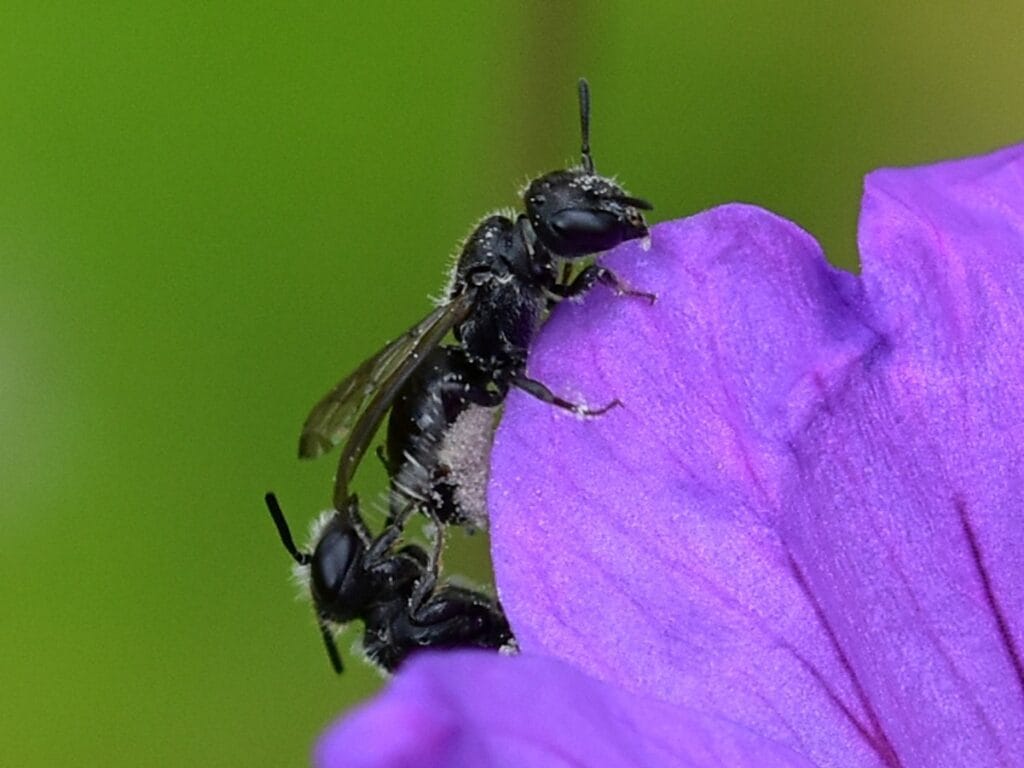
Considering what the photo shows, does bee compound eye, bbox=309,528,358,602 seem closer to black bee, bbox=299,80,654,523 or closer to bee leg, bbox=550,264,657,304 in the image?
black bee, bbox=299,80,654,523

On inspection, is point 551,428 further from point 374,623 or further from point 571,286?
point 374,623

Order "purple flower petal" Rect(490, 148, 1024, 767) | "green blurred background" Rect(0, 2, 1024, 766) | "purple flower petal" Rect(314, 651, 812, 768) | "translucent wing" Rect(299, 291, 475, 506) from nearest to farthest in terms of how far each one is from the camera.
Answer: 1. "purple flower petal" Rect(314, 651, 812, 768)
2. "purple flower petal" Rect(490, 148, 1024, 767)
3. "translucent wing" Rect(299, 291, 475, 506)
4. "green blurred background" Rect(0, 2, 1024, 766)

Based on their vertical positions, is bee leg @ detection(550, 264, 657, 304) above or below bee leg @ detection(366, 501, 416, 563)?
above

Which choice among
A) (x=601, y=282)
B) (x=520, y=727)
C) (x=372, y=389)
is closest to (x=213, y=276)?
(x=372, y=389)

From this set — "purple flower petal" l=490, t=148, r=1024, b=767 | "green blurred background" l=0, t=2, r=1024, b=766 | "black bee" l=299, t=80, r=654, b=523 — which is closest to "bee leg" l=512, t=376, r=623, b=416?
"purple flower petal" l=490, t=148, r=1024, b=767

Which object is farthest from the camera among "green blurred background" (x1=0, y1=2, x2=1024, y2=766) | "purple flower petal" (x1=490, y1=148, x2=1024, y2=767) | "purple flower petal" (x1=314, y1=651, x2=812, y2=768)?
"green blurred background" (x1=0, y1=2, x2=1024, y2=766)

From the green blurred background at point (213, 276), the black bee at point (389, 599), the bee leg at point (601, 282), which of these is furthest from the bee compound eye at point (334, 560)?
the green blurred background at point (213, 276)

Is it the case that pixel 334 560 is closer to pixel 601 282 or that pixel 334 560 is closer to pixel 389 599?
pixel 389 599

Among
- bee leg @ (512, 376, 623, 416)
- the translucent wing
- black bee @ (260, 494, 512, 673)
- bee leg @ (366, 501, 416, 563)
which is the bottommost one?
black bee @ (260, 494, 512, 673)
